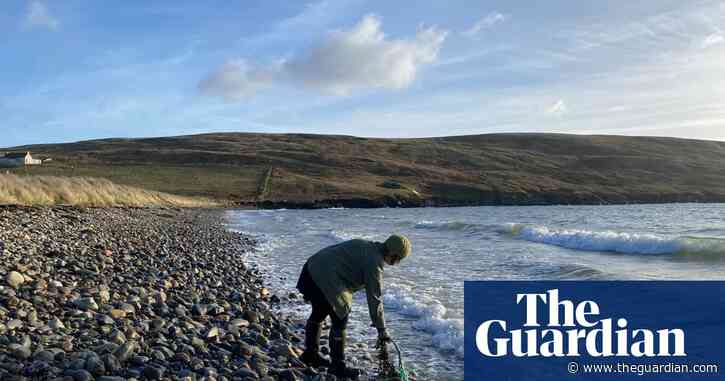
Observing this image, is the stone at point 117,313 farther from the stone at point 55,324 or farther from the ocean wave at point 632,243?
the ocean wave at point 632,243

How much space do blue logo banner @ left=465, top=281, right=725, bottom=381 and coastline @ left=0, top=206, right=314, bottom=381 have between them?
2.92 m

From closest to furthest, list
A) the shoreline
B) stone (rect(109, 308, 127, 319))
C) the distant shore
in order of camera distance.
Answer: stone (rect(109, 308, 127, 319))
the shoreline
the distant shore

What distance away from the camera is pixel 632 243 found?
2589cm

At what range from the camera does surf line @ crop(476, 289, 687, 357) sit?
28.3ft

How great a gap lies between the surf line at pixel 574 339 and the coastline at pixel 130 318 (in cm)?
304

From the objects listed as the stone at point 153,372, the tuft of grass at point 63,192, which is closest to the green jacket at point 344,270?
the stone at point 153,372

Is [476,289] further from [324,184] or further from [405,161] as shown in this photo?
[405,161]

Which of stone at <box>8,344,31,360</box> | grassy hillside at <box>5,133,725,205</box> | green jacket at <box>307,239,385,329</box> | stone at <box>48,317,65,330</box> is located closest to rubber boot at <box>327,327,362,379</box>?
green jacket at <box>307,239,385,329</box>

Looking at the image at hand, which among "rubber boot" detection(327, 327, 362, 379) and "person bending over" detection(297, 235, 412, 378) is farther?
"rubber boot" detection(327, 327, 362, 379)

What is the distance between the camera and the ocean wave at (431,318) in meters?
9.12

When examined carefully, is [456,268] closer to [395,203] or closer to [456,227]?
[456,227]

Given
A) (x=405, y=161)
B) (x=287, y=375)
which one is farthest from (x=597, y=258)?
(x=405, y=161)

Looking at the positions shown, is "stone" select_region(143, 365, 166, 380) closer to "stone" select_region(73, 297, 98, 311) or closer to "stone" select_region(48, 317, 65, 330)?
"stone" select_region(48, 317, 65, 330)

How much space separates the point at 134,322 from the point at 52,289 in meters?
2.08
